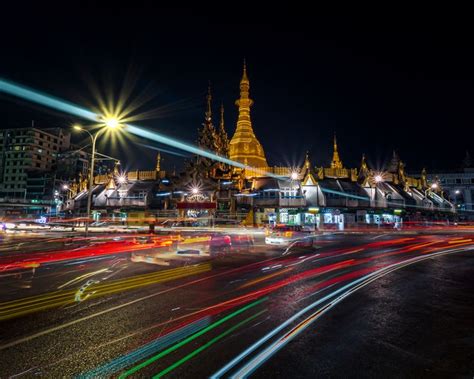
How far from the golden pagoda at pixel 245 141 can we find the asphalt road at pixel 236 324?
41.0 m

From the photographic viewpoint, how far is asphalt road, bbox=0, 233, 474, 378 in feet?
12.6

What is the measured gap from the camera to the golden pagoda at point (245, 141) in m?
50.9

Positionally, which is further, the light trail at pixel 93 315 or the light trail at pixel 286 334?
the light trail at pixel 93 315

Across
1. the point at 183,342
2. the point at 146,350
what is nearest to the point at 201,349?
the point at 183,342

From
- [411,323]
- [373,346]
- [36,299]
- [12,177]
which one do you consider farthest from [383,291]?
[12,177]

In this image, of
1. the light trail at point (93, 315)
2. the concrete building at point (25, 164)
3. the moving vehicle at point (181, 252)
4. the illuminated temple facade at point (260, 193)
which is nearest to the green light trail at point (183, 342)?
the light trail at point (93, 315)

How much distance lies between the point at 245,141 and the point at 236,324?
49.4 m

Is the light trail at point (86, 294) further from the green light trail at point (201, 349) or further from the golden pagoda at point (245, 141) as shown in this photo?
the golden pagoda at point (245, 141)

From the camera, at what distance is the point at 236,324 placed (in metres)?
5.27

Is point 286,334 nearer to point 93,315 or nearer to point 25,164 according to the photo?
point 93,315

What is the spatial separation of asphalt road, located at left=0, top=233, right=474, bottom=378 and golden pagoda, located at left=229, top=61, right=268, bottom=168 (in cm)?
4098

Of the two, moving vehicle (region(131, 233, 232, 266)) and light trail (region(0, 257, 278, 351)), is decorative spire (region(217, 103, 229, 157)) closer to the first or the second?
moving vehicle (region(131, 233, 232, 266))

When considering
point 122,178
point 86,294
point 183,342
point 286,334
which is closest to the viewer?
point 183,342

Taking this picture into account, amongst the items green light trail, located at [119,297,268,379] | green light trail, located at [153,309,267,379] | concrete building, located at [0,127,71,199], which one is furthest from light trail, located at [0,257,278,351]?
concrete building, located at [0,127,71,199]
